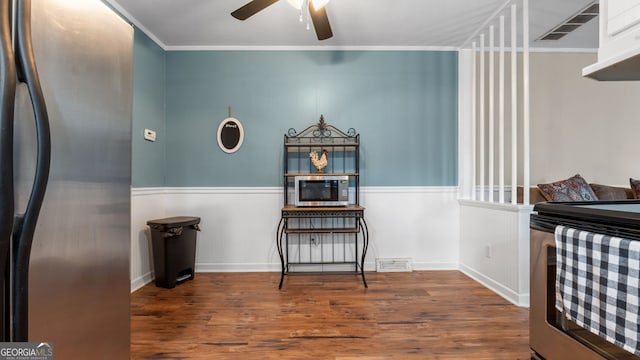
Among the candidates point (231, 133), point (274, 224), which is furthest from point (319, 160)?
point (231, 133)

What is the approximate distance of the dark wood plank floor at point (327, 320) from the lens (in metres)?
1.82

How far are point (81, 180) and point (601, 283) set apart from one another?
1.39 metres

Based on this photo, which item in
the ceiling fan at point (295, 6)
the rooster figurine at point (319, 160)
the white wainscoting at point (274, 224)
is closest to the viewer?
the ceiling fan at point (295, 6)

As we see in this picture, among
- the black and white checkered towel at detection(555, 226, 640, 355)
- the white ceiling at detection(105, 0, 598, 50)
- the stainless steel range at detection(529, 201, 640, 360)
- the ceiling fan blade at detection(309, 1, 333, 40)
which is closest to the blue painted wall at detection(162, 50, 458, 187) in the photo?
the white ceiling at detection(105, 0, 598, 50)

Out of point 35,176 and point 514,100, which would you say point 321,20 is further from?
point 35,176

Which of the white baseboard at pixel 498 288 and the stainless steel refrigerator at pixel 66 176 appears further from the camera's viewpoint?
the white baseboard at pixel 498 288

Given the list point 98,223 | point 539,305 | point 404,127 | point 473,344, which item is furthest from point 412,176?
point 98,223

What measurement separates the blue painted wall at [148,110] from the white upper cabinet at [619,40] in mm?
3127

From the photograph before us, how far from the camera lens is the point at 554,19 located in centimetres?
287

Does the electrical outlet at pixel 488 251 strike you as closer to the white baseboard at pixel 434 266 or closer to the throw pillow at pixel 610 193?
the white baseboard at pixel 434 266

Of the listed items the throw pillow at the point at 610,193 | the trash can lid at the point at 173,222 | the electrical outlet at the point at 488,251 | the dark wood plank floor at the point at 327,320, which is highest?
the throw pillow at the point at 610,193

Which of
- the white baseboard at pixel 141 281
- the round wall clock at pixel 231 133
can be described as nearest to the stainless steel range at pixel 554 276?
the round wall clock at pixel 231 133

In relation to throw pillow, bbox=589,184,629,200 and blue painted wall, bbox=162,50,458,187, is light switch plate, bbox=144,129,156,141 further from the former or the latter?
throw pillow, bbox=589,184,629,200

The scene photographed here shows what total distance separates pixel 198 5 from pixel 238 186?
5.65 feet
